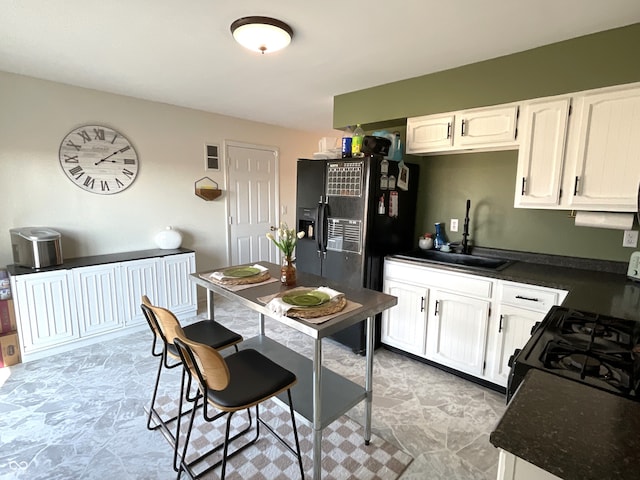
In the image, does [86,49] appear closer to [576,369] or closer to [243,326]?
[243,326]

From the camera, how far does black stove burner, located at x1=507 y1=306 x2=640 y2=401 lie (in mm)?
979

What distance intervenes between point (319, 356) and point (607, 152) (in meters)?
2.11

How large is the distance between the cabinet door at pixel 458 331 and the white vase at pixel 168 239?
111 inches

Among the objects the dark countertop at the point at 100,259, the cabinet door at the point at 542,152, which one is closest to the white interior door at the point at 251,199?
the dark countertop at the point at 100,259

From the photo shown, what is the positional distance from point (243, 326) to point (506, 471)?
310 centimetres

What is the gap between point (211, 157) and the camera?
412 cm

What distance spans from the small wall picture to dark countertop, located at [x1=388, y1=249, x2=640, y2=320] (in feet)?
8.78

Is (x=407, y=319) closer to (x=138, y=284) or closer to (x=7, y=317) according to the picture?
(x=138, y=284)

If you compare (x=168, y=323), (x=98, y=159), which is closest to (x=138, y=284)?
(x=98, y=159)

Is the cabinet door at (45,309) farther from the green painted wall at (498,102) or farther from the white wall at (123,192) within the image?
the green painted wall at (498,102)

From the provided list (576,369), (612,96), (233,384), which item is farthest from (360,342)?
(612,96)

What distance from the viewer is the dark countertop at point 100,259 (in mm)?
2701

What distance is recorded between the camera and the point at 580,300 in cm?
169

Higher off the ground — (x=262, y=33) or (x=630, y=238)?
(x=262, y=33)
